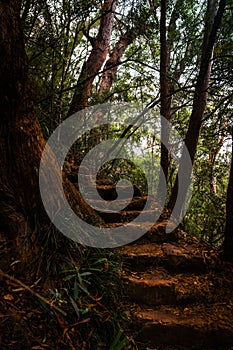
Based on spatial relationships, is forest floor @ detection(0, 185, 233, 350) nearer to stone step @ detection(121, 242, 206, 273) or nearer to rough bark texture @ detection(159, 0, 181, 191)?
Result: stone step @ detection(121, 242, 206, 273)

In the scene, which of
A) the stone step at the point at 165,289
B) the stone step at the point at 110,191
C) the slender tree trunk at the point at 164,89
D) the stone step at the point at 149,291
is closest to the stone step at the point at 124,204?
the stone step at the point at 110,191

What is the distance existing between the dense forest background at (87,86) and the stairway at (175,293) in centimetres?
32

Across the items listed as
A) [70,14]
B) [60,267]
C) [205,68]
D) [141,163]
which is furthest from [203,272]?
[141,163]

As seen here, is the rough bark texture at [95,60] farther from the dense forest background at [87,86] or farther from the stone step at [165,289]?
the stone step at [165,289]

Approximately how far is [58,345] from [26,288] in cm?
40

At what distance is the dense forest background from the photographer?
2.01 metres

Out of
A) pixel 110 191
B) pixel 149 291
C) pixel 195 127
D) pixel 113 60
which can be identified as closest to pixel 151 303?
pixel 149 291

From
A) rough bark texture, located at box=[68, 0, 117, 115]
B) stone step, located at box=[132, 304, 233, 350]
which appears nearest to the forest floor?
stone step, located at box=[132, 304, 233, 350]

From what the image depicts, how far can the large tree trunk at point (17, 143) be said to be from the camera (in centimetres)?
190

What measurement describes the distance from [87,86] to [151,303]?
435 cm

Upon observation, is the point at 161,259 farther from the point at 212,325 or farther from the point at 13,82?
the point at 13,82

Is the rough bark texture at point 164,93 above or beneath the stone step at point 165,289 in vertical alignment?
above

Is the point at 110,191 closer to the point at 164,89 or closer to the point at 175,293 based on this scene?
the point at 164,89

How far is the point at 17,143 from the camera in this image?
2053mm
